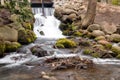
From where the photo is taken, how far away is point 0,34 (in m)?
13.9

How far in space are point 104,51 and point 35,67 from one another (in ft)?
12.3

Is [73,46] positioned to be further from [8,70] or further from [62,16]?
[62,16]

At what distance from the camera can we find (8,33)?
14625 mm

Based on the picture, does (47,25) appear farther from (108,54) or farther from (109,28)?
(108,54)

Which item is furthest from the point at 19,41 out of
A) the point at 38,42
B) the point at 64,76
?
the point at 64,76

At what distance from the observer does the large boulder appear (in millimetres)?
14358

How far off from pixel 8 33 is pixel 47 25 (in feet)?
21.1

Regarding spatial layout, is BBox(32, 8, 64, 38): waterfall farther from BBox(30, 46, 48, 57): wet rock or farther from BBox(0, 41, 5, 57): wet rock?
BBox(0, 41, 5, 57): wet rock

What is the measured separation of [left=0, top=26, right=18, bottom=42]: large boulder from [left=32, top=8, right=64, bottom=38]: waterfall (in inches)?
159

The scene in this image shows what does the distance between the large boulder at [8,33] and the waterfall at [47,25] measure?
4.04 metres

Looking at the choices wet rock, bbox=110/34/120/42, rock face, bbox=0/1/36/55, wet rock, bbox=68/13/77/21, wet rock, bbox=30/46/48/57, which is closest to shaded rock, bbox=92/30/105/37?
wet rock, bbox=110/34/120/42

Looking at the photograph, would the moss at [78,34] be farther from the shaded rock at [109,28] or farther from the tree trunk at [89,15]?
the shaded rock at [109,28]

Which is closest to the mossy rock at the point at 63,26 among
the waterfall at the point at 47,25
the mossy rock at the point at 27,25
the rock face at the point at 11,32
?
the waterfall at the point at 47,25

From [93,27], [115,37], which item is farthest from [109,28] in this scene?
[115,37]
